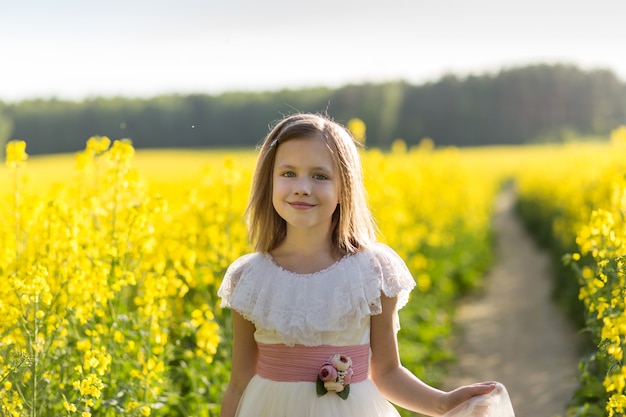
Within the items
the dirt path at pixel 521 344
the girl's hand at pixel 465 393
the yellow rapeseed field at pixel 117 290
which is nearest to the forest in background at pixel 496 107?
the dirt path at pixel 521 344

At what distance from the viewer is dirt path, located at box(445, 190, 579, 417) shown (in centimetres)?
625

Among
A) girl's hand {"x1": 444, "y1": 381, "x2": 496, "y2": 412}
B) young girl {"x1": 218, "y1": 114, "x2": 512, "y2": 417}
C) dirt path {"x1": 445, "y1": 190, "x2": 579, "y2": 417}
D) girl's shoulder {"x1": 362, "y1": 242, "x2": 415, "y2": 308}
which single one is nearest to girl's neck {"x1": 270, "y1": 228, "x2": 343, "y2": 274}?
young girl {"x1": 218, "y1": 114, "x2": 512, "y2": 417}

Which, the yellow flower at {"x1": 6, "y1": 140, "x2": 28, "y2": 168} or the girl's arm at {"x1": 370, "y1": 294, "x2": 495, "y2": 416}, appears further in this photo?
the yellow flower at {"x1": 6, "y1": 140, "x2": 28, "y2": 168}

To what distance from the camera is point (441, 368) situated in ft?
22.4

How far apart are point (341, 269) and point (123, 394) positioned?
1132mm

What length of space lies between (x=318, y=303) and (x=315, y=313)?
3 centimetres

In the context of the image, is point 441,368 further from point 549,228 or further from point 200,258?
point 549,228

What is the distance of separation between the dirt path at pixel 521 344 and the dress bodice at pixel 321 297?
8.17 feet

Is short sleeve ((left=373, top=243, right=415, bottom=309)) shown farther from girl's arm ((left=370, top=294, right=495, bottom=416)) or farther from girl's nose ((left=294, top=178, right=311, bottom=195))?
girl's nose ((left=294, top=178, right=311, bottom=195))

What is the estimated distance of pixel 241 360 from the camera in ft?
8.26

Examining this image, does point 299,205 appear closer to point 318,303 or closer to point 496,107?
point 318,303

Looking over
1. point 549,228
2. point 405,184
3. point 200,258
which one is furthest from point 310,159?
point 549,228

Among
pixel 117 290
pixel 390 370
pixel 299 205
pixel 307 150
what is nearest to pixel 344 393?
pixel 390 370

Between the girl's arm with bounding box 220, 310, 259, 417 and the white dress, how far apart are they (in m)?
0.04
